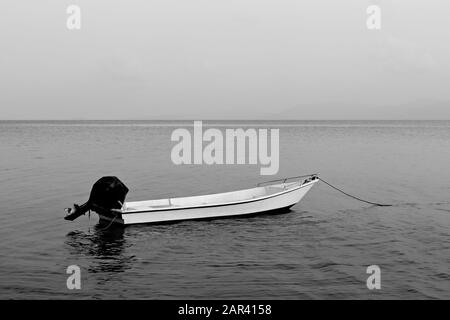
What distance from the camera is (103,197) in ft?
58.2

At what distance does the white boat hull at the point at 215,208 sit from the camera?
59.6 feet

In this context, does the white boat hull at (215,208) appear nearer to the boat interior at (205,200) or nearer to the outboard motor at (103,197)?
the boat interior at (205,200)

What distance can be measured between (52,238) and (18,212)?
5.38m

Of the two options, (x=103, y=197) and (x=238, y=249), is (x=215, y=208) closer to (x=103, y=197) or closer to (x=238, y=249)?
(x=238, y=249)

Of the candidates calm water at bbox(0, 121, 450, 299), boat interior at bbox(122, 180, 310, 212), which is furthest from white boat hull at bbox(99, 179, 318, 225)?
calm water at bbox(0, 121, 450, 299)

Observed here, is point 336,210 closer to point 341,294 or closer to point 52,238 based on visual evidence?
point 341,294

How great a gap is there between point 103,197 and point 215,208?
15.2 ft

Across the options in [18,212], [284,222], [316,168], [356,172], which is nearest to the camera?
[284,222]

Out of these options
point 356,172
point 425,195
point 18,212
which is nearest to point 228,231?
point 18,212

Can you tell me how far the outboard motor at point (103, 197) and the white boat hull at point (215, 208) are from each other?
497 millimetres

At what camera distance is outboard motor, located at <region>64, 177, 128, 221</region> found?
1769 cm

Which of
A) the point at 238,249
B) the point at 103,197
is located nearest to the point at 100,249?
the point at 103,197

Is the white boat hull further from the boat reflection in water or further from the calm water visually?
the boat reflection in water
